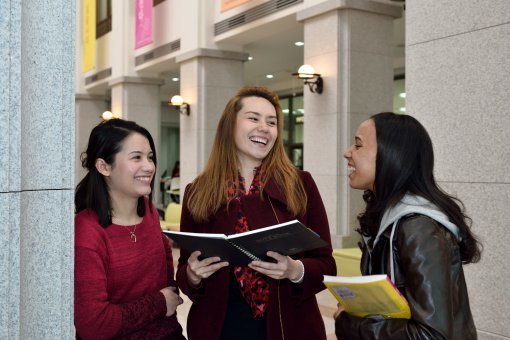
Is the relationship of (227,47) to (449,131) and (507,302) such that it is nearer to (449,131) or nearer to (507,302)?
(449,131)

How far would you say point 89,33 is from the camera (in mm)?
16359

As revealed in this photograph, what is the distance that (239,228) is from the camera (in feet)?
7.79

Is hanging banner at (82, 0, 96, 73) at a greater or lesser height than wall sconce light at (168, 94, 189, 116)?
greater

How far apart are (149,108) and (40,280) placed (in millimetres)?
13712

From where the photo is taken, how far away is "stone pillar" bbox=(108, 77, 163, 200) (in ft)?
47.5

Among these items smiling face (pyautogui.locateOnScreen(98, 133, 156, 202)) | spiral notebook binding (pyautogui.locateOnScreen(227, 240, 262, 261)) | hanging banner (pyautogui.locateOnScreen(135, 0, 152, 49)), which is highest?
hanging banner (pyautogui.locateOnScreen(135, 0, 152, 49))

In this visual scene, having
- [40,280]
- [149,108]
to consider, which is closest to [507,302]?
[40,280]

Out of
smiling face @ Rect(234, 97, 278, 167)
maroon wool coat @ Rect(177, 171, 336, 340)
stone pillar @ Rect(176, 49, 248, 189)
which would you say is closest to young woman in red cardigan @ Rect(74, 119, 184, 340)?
maroon wool coat @ Rect(177, 171, 336, 340)

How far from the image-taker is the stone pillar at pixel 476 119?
3.56m

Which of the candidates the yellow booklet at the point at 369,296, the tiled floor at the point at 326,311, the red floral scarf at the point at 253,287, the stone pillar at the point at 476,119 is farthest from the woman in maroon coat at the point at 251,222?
the tiled floor at the point at 326,311

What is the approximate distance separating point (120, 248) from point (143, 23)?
1250cm

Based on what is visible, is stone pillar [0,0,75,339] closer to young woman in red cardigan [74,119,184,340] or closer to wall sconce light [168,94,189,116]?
young woman in red cardigan [74,119,184,340]

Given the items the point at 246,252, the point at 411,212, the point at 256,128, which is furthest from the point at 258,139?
the point at 411,212

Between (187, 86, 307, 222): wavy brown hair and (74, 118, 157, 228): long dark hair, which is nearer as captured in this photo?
(74, 118, 157, 228): long dark hair
